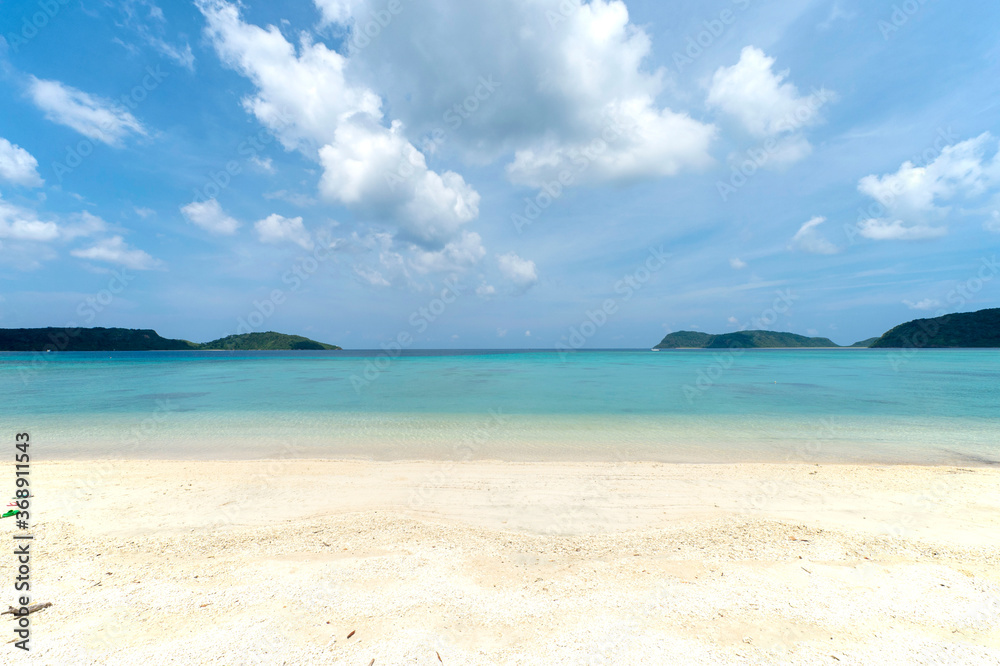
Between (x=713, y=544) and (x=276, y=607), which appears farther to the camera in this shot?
(x=713, y=544)

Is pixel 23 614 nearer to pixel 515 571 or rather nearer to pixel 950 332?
pixel 515 571

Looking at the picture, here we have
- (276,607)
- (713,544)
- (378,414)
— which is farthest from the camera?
(378,414)

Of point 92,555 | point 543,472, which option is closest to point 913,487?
point 543,472

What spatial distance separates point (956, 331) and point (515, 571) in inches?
7167

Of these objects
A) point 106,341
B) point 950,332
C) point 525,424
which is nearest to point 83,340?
point 106,341

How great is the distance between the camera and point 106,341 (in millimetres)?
153250

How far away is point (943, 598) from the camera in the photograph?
14.1 ft

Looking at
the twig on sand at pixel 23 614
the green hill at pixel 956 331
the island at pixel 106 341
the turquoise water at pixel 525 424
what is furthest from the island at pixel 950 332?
the island at pixel 106 341

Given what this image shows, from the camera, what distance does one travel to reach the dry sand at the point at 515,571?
3590 millimetres

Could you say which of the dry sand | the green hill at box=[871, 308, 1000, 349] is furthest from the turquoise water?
the green hill at box=[871, 308, 1000, 349]

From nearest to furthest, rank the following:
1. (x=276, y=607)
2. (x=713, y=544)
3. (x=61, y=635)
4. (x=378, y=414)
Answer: (x=61, y=635), (x=276, y=607), (x=713, y=544), (x=378, y=414)

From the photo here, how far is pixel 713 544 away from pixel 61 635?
7530mm

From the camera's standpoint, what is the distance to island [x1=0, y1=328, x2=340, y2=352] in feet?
434

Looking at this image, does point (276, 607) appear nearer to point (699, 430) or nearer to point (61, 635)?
point (61, 635)
